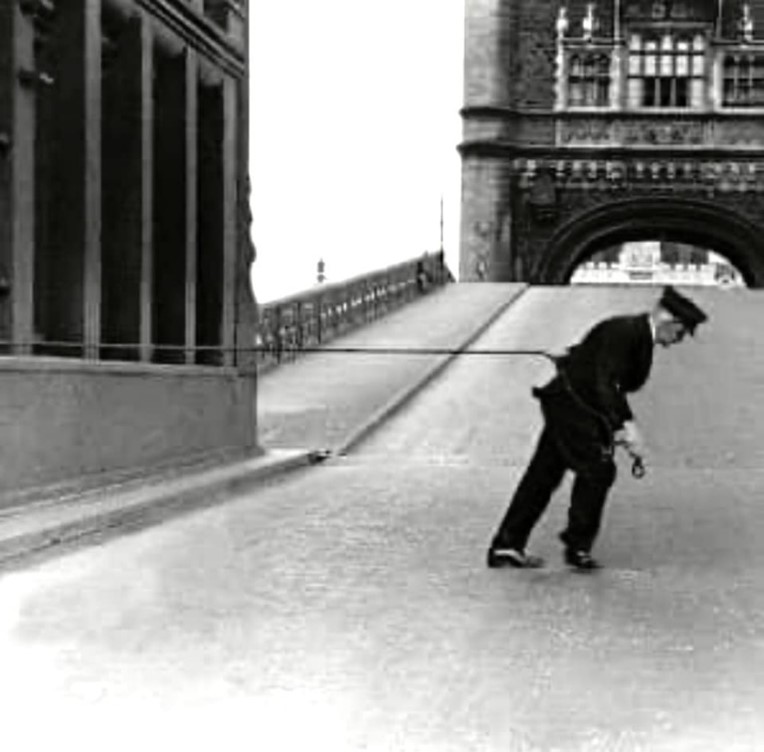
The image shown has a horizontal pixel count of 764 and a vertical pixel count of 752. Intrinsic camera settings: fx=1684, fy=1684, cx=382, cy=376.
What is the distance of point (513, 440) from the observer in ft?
59.9

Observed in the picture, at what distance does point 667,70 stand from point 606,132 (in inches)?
123

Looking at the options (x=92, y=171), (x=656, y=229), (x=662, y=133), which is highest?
(x=662, y=133)

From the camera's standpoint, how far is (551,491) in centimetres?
881

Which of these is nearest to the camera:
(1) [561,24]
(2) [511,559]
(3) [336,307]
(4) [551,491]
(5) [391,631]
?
(5) [391,631]

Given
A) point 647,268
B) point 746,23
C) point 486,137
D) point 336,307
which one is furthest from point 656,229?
point 336,307

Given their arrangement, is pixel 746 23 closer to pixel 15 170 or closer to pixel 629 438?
pixel 15 170

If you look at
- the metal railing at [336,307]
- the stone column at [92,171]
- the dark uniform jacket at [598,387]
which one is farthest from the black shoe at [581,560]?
the metal railing at [336,307]

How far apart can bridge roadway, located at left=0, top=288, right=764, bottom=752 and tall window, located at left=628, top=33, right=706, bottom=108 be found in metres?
39.9

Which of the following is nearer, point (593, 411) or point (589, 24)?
point (593, 411)

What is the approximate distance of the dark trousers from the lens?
8.68m

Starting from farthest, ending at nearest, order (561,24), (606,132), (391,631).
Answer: (561,24)
(606,132)
(391,631)

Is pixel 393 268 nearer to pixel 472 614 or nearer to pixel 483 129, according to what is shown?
pixel 483 129

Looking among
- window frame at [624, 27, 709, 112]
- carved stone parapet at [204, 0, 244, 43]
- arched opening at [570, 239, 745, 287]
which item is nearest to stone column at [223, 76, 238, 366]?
carved stone parapet at [204, 0, 244, 43]

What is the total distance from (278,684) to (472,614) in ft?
5.66
